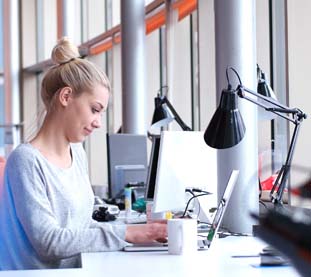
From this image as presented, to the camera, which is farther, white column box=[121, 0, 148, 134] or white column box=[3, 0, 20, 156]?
white column box=[3, 0, 20, 156]

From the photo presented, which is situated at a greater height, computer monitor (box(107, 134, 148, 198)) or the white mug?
computer monitor (box(107, 134, 148, 198))

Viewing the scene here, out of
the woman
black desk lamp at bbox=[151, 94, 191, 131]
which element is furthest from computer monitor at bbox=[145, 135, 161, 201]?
black desk lamp at bbox=[151, 94, 191, 131]

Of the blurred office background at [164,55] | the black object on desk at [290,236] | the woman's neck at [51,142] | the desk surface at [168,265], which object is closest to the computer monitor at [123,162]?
the blurred office background at [164,55]

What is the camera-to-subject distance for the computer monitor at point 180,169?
236cm

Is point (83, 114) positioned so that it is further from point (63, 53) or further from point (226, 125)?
point (226, 125)

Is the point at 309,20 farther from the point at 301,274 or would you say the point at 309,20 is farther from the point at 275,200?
the point at 301,274

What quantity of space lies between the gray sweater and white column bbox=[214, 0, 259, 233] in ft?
2.31

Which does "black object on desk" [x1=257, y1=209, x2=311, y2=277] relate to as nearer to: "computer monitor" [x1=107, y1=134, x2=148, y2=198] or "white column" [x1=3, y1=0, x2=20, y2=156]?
"computer monitor" [x1=107, y1=134, x2=148, y2=198]

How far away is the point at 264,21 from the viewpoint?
3.88 metres

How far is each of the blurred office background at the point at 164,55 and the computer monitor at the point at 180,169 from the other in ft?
0.82

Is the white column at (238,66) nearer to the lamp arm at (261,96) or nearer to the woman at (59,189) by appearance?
the lamp arm at (261,96)

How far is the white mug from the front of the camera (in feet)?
6.16

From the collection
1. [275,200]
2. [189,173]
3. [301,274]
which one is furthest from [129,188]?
[301,274]

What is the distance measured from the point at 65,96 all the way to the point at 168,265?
67 centimetres
